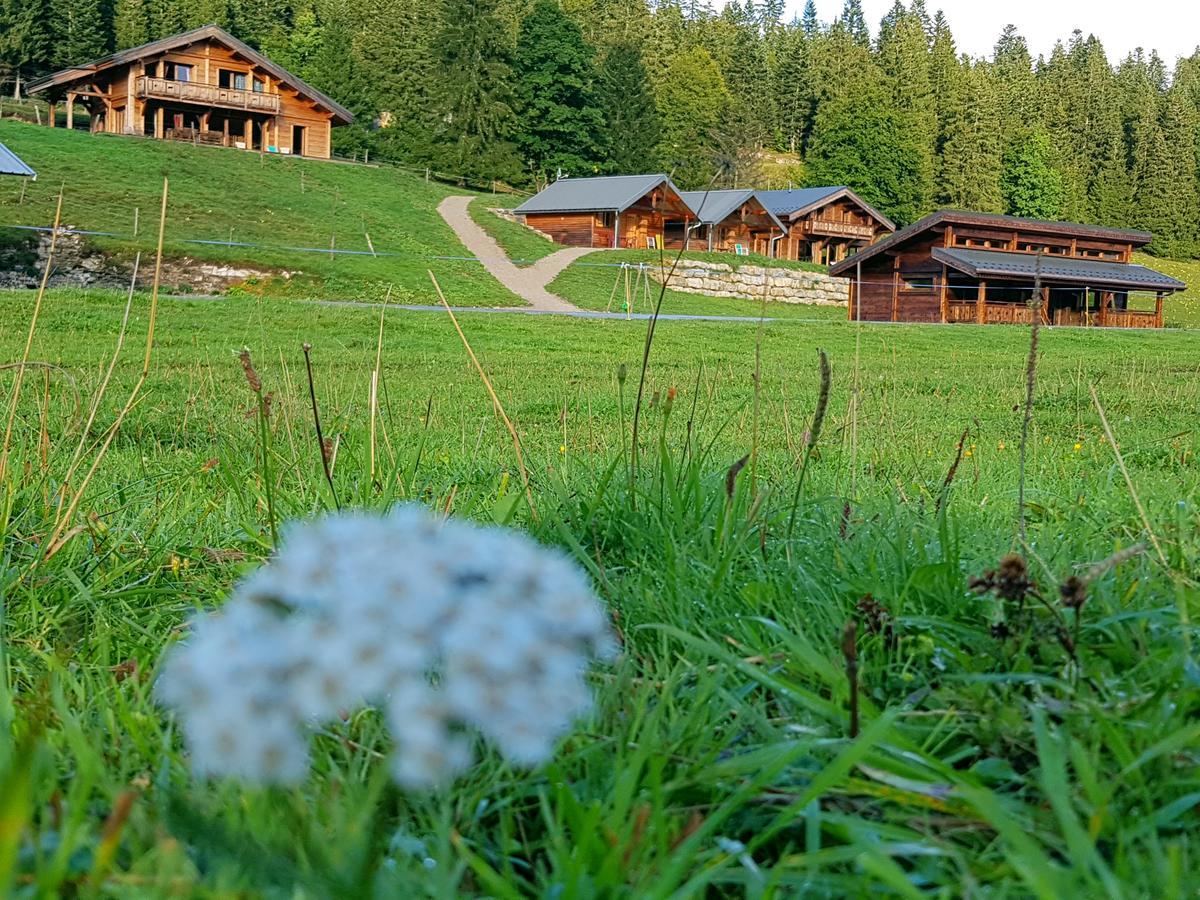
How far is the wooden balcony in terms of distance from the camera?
49938 millimetres

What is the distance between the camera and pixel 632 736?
1.58 m

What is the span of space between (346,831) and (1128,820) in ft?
3.47

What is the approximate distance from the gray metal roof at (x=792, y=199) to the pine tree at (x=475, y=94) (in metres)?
17.0

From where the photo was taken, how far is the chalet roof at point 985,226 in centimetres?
3956

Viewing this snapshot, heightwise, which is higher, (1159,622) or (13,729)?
(1159,622)

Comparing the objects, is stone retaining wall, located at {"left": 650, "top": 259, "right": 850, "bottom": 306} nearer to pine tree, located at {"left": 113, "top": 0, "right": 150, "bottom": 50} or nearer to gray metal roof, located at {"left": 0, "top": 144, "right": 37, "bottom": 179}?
gray metal roof, located at {"left": 0, "top": 144, "right": 37, "bottom": 179}

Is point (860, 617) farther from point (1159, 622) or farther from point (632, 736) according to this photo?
point (632, 736)

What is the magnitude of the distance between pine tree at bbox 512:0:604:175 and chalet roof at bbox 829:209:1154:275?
95.2ft

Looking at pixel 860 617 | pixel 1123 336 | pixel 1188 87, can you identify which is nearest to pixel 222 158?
pixel 1123 336

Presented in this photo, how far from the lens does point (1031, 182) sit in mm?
88625

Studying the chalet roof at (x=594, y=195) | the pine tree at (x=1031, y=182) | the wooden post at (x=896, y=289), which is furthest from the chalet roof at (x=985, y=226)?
the pine tree at (x=1031, y=182)

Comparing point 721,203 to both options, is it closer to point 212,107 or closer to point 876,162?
point 212,107

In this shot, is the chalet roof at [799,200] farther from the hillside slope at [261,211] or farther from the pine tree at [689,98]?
the pine tree at [689,98]

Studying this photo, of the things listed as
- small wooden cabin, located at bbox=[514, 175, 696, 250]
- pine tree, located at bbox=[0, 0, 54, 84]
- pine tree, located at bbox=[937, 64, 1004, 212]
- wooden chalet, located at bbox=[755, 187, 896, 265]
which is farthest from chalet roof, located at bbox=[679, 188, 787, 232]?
pine tree, located at bbox=[0, 0, 54, 84]
